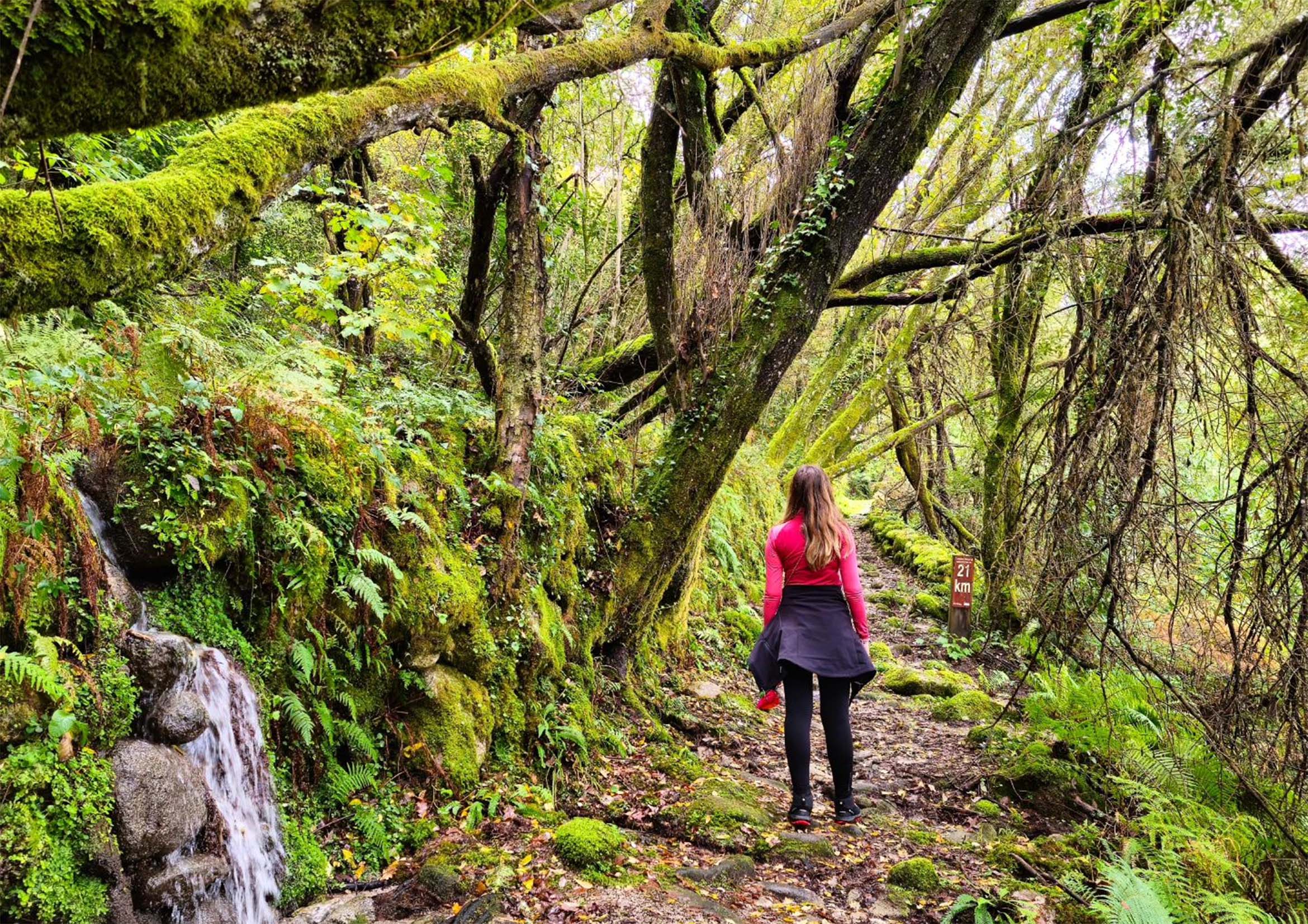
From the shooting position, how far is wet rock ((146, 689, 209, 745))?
2959mm

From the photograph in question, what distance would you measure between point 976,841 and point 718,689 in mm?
3218

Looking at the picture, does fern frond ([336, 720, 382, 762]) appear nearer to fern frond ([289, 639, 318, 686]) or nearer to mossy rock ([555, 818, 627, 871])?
fern frond ([289, 639, 318, 686])

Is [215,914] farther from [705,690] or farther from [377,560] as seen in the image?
[705,690]

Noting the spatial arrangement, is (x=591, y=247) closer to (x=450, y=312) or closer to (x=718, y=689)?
(x=450, y=312)

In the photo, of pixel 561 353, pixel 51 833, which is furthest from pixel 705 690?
pixel 51 833

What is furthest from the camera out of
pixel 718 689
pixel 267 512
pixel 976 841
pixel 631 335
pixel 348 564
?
pixel 631 335

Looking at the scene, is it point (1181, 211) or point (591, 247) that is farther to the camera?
point (591, 247)

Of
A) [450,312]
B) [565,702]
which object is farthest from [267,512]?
[565,702]

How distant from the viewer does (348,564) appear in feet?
13.1

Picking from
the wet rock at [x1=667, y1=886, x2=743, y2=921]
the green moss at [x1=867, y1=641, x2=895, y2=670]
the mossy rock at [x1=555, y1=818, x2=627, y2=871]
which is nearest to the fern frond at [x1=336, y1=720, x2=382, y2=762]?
the mossy rock at [x1=555, y1=818, x2=627, y2=871]

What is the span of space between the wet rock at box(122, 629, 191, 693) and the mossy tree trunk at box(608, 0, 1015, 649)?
3.58m

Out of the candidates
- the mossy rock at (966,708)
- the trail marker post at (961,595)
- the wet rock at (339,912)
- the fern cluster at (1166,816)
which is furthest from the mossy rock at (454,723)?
the trail marker post at (961,595)

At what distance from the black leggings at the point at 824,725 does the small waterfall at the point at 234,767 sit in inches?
120

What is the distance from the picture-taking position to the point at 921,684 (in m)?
8.61
